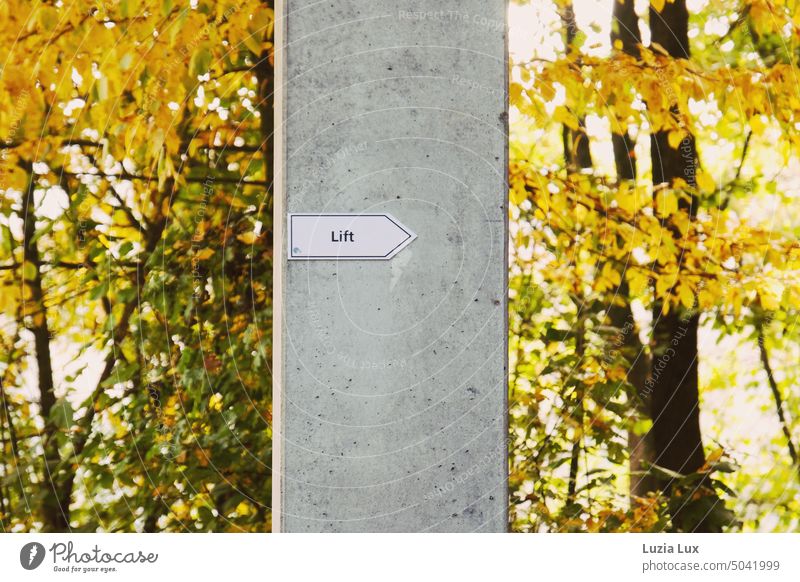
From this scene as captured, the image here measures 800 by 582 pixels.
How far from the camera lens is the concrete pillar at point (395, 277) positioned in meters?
2.63

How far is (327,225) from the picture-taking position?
2.63 metres

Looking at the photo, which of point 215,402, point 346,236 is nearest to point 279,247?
point 346,236

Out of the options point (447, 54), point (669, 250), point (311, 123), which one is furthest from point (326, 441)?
point (669, 250)

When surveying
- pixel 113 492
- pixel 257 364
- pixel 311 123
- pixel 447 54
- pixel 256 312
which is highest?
pixel 447 54

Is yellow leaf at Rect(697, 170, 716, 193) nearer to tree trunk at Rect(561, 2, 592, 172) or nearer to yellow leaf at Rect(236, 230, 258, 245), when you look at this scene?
tree trunk at Rect(561, 2, 592, 172)

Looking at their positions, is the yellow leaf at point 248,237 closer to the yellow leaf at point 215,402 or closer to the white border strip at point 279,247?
the yellow leaf at point 215,402

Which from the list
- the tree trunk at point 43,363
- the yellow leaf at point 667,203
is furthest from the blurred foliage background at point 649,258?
the tree trunk at point 43,363

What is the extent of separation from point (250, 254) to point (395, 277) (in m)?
1.29

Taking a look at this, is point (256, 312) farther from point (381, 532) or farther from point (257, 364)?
point (381, 532)

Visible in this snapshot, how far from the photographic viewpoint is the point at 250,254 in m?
3.72

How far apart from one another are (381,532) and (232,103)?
7.01 ft

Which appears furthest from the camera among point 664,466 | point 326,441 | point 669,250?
point 664,466

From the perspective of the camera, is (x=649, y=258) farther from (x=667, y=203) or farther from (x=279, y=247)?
(x=279, y=247)

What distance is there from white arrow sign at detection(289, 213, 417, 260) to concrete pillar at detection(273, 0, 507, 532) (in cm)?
2
